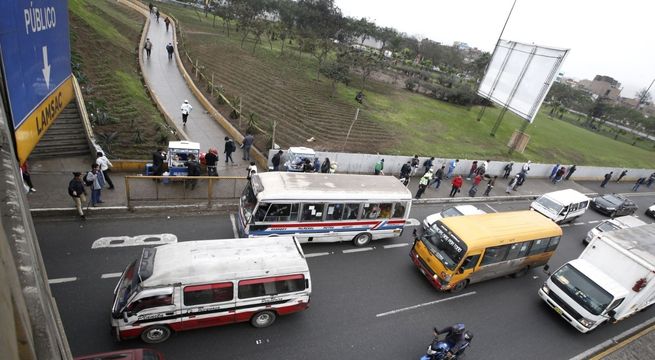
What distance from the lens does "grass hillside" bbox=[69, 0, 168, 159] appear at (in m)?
17.2

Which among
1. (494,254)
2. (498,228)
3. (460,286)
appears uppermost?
(498,228)

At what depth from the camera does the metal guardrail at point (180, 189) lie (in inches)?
538

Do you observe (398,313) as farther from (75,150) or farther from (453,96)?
(453,96)

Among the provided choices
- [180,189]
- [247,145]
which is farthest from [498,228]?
[247,145]

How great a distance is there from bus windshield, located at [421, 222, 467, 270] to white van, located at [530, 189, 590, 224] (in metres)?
10.7

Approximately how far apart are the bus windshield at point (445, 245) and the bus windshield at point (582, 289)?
A: 4102mm

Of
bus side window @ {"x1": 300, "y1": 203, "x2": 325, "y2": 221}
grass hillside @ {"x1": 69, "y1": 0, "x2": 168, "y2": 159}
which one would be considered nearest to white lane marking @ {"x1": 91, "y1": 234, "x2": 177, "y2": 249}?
bus side window @ {"x1": 300, "y1": 203, "x2": 325, "y2": 221}

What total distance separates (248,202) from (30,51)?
25.2ft

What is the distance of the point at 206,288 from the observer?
8.62 m

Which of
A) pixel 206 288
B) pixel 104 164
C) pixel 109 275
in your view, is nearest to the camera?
pixel 206 288

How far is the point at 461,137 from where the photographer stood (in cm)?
3528

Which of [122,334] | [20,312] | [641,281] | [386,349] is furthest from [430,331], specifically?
[20,312]

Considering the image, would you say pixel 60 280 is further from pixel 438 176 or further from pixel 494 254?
pixel 438 176

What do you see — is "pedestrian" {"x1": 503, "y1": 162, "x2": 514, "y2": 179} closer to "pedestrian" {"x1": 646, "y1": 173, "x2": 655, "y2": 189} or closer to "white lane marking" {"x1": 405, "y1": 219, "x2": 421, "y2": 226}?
"white lane marking" {"x1": 405, "y1": 219, "x2": 421, "y2": 226}
